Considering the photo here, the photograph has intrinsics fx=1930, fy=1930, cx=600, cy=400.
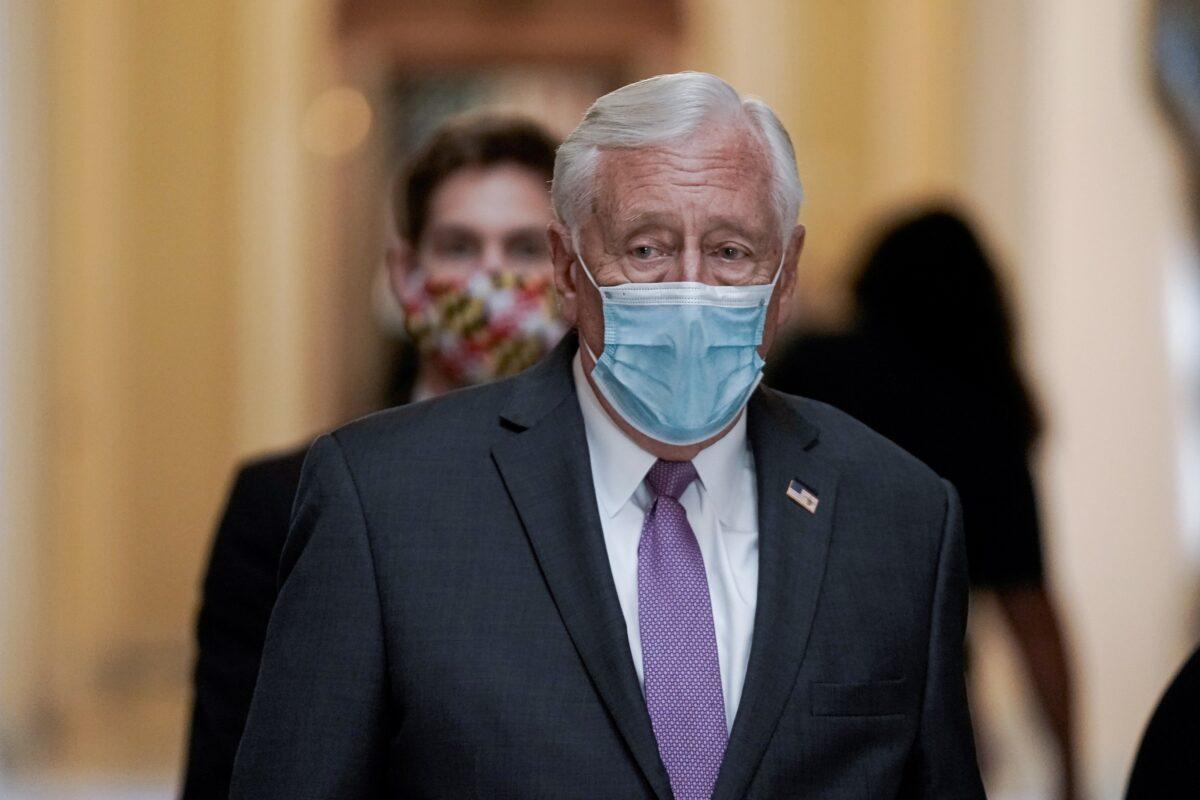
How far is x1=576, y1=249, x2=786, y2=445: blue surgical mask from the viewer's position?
2209 millimetres

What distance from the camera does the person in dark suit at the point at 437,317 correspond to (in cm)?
289

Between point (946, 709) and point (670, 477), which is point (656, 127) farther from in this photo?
point (946, 709)

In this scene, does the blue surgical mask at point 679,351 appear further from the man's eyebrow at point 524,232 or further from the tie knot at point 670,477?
the man's eyebrow at point 524,232

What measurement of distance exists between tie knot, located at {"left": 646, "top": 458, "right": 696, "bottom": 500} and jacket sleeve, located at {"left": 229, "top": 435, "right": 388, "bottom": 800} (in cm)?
35

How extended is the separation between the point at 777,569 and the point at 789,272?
365 millimetres

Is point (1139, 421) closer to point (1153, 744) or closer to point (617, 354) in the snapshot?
point (1153, 744)

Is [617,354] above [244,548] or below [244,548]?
above

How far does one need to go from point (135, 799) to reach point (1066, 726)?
4.51 m

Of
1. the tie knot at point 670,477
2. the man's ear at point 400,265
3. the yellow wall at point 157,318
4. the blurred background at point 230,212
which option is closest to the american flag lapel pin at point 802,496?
the tie knot at point 670,477

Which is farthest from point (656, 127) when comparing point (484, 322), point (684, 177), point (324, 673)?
point (484, 322)

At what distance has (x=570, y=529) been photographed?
2223 millimetres

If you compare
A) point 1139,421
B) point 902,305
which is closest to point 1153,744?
point 902,305

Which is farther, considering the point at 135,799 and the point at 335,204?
the point at 335,204

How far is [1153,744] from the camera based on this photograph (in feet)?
8.28
